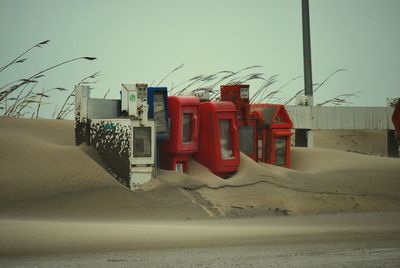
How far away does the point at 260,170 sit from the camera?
9.80m

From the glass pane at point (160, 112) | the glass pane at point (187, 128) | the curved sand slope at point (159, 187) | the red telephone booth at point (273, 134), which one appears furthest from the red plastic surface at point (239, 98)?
the glass pane at point (160, 112)

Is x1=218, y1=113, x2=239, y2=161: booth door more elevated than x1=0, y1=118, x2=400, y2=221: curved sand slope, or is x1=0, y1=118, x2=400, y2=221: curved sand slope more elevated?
x1=218, y1=113, x2=239, y2=161: booth door

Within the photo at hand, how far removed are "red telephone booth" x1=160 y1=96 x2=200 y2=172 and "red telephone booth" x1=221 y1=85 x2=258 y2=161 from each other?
103 cm

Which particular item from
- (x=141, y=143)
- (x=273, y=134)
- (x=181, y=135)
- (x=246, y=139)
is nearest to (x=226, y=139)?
(x=181, y=135)

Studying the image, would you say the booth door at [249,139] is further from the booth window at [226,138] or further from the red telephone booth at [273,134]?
the booth window at [226,138]

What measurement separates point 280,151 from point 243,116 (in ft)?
3.08

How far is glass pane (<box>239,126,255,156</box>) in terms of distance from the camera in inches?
413

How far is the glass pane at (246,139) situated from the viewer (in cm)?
1048

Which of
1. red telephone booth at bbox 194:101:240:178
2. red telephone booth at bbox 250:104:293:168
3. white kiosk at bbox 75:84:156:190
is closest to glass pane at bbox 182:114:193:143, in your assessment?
Result: red telephone booth at bbox 194:101:240:178

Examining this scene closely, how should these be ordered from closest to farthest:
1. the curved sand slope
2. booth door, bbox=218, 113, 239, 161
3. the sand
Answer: the sand → the curved sand slope → booth door, bbox=218, 113, 239, 161

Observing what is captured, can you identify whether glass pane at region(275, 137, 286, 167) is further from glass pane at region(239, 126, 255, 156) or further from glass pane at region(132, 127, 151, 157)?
glass pane at region(132, 127, 151, 157)

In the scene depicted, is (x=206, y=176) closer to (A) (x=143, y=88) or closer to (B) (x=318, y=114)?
(A) (x=143, y=88)

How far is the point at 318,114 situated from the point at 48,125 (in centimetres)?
620

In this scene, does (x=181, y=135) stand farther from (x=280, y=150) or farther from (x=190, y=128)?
(x=280, y=150)
